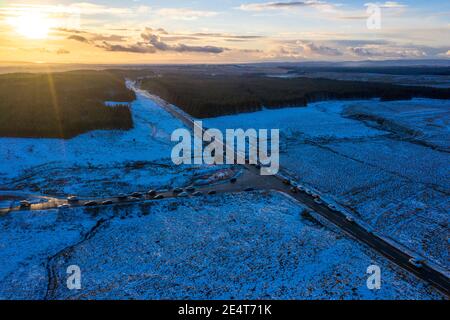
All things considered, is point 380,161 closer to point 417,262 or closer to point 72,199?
point 417,262

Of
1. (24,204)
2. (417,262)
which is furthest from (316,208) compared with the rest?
(24,204)

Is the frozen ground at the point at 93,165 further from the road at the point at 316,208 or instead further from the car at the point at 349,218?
the car at the point at 349,218

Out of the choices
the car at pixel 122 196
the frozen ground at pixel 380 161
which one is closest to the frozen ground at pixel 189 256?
the car at pixel 122 196

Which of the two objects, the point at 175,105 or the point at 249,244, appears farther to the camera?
the point at 175,105

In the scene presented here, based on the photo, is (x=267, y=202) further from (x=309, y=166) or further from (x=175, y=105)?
(x=175, y=105)

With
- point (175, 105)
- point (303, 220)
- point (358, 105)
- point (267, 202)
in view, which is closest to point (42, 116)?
point (175, 105)

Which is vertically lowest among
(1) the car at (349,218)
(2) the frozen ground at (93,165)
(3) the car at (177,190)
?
(1) the car at (349,218)
